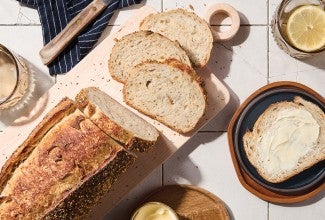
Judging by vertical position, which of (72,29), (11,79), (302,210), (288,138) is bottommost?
(302,210)

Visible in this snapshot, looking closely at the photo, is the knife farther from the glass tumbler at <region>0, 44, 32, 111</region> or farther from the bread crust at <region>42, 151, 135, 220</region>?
the bread crust at <region>42, 151, 135, 220</region>

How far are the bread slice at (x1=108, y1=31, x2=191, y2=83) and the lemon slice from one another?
433mm

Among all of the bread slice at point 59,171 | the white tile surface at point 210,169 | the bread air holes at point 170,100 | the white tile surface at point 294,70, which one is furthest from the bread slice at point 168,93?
the white tile surface at point 294,70

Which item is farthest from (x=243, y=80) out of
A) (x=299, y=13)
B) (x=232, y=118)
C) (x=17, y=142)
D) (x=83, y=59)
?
(x=17, y=142)

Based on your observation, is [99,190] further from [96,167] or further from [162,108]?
[162,108]

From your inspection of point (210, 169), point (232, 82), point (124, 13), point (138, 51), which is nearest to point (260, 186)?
point (210, 169)

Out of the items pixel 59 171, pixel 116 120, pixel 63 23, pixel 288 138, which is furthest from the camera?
pixel 63 23

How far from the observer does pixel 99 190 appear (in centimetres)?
211

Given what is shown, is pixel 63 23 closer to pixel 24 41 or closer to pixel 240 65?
pixel 24 41

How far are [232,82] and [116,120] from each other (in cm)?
53

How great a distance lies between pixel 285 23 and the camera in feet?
7.50

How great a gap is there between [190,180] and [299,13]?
2.61ft

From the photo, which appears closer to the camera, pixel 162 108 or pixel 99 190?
pixel 99 190

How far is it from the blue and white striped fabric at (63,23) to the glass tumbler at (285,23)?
560 millimetres
